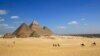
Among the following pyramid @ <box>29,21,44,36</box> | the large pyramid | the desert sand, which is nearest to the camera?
the desert sand

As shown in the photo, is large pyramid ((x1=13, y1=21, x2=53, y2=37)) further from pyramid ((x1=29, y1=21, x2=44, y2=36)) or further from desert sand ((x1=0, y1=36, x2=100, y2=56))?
desert sand ((x1=0, y1=36, x2=100, y2=56))

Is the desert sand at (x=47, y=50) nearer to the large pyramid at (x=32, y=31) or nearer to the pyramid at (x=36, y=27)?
the large pyramid at (x=32, y=31)

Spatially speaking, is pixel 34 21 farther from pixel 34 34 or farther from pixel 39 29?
pixel 34 34

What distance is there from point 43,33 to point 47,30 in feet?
19.6

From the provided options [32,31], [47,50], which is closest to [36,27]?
[32,31]

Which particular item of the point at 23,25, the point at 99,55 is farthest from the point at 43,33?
the point at 99,55

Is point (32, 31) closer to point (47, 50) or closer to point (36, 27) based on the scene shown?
point (36, 27)

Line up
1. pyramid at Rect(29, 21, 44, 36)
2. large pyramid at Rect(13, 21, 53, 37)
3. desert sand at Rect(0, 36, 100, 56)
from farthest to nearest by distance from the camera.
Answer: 1. pyramid at Rect(29, 21, 44, 36)
2. large pyramid at Rect(13, 21, 53, 37)
3. desert sand at Rect(0, 36, 100, 56)

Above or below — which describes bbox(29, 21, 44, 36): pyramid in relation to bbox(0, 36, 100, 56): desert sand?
above

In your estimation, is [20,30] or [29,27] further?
[29,27]

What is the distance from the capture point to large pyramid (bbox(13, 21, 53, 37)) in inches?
3223

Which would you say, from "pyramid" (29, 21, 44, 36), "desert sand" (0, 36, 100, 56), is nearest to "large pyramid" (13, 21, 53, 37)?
"pyramid" (29, 21, 44, 36)

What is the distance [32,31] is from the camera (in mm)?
87500

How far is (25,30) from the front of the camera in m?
86.6
